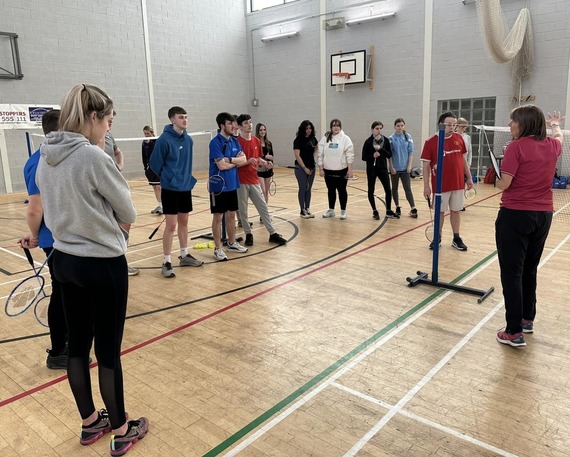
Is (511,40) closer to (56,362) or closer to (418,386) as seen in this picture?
(418,386)

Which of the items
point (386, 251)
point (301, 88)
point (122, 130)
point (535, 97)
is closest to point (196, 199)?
point (122, 130)

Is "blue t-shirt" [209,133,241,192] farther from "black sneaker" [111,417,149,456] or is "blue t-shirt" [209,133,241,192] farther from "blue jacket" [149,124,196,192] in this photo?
"black sneaker" [111,417,149,456]

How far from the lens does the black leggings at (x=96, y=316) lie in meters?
2.02

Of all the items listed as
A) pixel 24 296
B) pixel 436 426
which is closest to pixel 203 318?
→ pixel 24 296

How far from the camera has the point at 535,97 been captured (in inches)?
504

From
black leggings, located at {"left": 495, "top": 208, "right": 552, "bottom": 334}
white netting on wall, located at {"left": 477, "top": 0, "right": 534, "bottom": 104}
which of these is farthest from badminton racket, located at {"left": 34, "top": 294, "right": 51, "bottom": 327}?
white netting on wall, located at {"left": 477, "top": 0, "right": 534, "bottom": 104}

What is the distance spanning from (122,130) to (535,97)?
12.6 m

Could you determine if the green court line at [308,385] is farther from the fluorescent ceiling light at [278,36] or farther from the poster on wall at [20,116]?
the fluorescent ceiling light at [278,36]

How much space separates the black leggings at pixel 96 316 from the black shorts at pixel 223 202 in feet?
11.6

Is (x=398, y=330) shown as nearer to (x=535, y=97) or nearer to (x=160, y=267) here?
(x=160, y=267)

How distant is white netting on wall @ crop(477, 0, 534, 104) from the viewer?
10.6 metres

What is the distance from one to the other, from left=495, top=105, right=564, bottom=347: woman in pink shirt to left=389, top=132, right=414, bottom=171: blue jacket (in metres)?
4.51

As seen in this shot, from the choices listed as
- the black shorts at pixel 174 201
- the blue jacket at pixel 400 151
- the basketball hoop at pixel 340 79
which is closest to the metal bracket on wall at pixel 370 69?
the basketball hoop at pixel 340 79

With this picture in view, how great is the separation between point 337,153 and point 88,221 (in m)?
6.14
